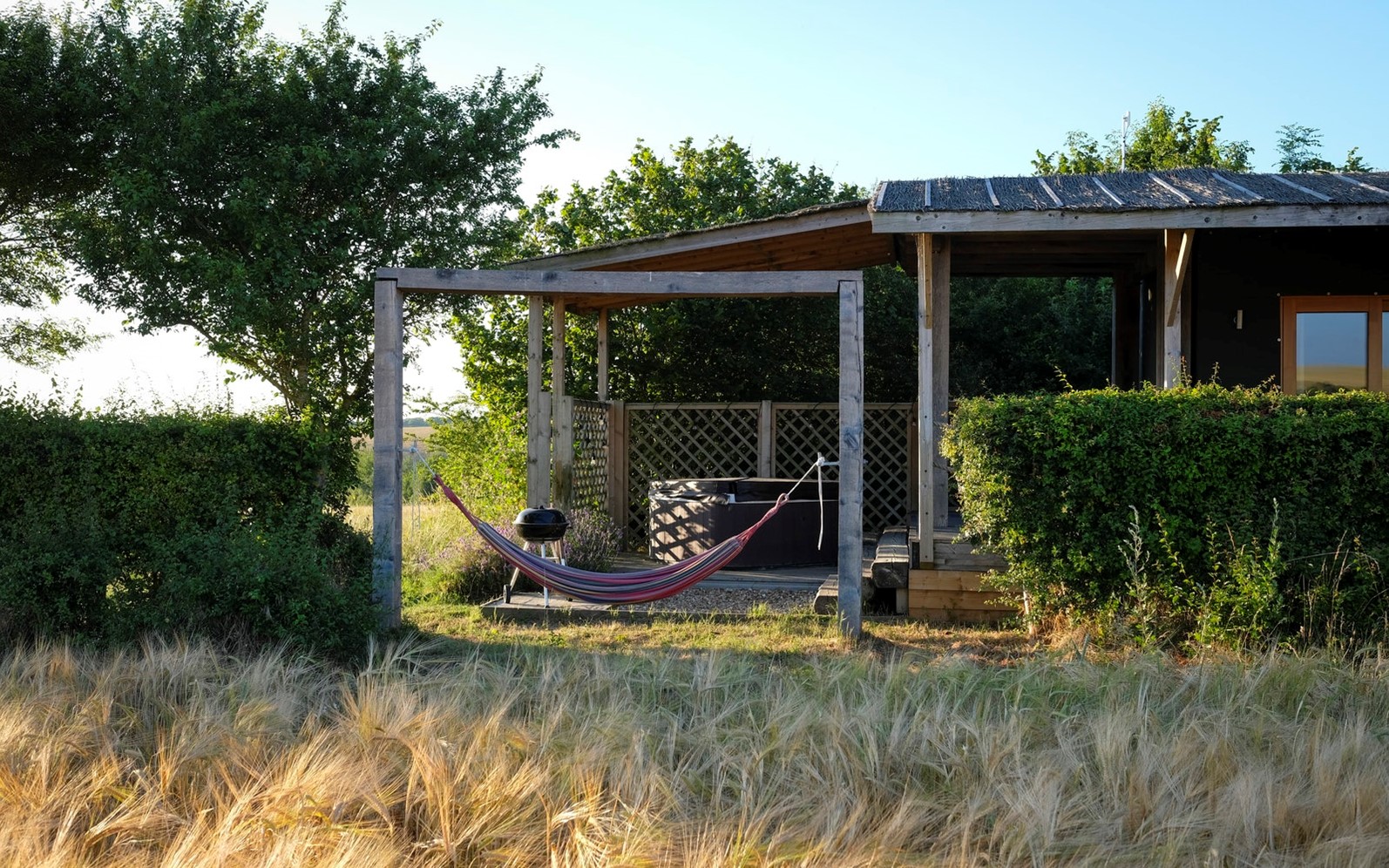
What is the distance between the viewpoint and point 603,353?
10.6 metres

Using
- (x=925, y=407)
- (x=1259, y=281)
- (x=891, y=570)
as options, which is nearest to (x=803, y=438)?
(x=925, y=407)

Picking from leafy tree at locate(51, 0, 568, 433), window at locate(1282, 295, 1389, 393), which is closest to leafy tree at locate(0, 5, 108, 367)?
leafy tree at locate(51, 0, 568, 433)

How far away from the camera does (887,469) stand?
37.1 ft

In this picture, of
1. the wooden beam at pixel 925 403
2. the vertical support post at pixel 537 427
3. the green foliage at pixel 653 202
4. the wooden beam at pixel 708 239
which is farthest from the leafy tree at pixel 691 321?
the wooden beam at pixel 925 403

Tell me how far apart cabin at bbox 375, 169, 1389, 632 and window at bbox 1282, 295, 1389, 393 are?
13mm

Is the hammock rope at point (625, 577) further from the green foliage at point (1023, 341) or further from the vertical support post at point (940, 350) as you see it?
the green foliage at point (1023, 341)

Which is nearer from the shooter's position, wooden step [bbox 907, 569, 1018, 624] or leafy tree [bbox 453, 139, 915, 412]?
wooden step [bbox 907, 569, 1018, 624]

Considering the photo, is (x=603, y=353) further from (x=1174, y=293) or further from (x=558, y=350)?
(x=1174, y=293)

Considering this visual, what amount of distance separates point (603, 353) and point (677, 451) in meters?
1.68

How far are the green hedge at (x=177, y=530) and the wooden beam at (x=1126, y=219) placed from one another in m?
3.79

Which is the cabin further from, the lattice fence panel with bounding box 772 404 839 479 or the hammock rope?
the hammock rope

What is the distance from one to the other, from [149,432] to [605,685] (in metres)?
3.43

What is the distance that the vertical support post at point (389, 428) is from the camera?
6.55 m

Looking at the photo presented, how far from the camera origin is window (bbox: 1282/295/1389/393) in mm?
8539
